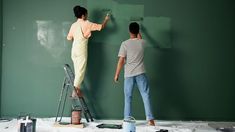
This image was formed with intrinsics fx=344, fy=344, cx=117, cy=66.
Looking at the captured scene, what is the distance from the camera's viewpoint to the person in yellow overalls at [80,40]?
5059 millimetres

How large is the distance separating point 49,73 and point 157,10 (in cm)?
195

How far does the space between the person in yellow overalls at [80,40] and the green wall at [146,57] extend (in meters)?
0.25

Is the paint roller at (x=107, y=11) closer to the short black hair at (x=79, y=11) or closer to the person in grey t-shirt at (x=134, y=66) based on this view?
the short black hair at (x=79, y=11)

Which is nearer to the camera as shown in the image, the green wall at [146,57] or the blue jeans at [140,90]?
the blue jeans at [140,90]

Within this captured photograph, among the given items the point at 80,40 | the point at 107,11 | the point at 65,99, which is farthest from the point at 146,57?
the point at 65,99

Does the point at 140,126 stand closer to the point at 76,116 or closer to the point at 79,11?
the point at 76,116

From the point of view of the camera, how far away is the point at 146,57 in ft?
17.7

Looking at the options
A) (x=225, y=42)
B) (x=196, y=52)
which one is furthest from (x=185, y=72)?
(x=225, y=42)

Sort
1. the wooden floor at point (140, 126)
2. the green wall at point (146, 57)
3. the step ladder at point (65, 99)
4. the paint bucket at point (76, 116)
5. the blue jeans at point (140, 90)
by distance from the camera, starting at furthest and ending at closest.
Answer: the green wall at point (146, 57)
the step ladder at point (65, 99)
the blue jeans at point (140, 90)
the paint bucket at point (76, 116)
the wooden floor at point (140, 126)

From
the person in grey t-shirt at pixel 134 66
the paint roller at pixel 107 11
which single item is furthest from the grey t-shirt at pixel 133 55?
the paint roller at pixel 107 11

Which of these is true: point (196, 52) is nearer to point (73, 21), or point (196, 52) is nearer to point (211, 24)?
point (211, 24)

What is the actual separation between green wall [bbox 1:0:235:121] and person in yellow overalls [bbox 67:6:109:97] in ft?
0.83

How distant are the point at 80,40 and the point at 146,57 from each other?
42.5 inches

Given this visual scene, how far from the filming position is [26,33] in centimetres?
531
